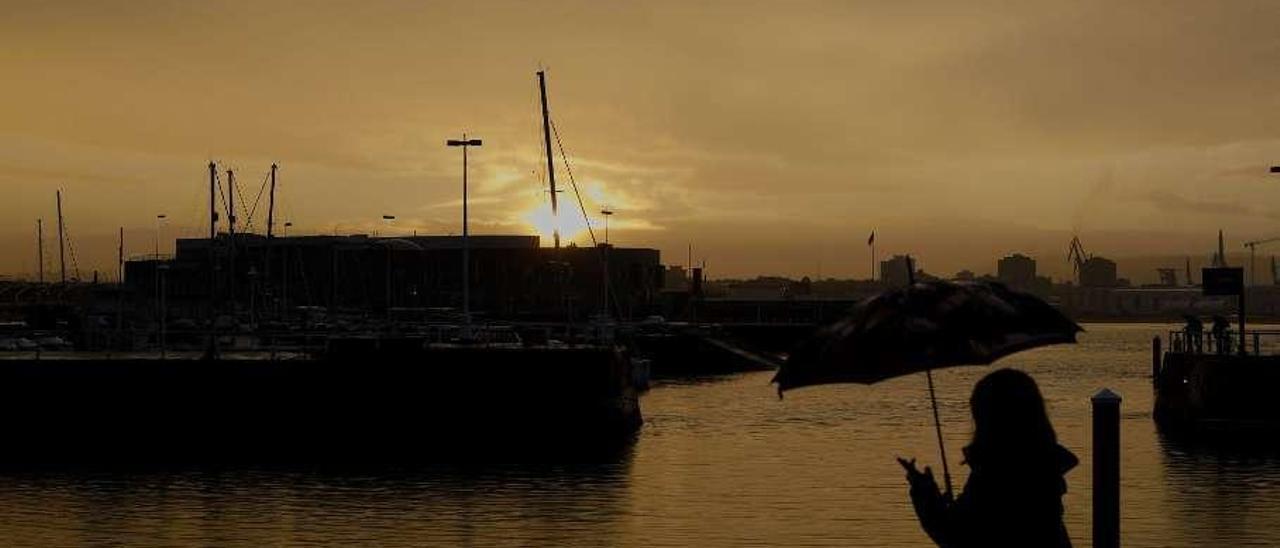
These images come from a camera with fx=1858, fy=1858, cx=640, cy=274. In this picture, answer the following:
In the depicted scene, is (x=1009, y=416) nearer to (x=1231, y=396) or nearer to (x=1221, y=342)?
(x=1231, y=396)

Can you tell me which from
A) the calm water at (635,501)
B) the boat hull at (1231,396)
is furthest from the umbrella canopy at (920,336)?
Answer: the boat hull at (1231,396)

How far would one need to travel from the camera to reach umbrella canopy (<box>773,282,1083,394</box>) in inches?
380

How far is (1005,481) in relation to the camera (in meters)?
8.67

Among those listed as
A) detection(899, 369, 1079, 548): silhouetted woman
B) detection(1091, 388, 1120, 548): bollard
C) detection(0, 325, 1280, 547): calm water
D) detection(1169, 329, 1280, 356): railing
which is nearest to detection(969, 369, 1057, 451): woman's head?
detection(899, 369, 1079, 548): silhouetted woman

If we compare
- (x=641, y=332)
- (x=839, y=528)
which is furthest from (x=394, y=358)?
(x=641, y=332)

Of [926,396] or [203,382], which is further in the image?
[926,396]

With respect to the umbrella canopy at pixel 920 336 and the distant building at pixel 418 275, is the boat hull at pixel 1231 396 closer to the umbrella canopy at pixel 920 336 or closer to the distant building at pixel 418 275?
the umbrella canopy at pixel 920 336

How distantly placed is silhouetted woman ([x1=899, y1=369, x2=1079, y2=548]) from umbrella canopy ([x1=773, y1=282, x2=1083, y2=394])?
2.87 feet

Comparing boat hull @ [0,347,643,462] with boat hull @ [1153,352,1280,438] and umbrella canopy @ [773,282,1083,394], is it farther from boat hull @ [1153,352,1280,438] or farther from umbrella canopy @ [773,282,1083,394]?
umbrella canopy @ [773,282,1083,394]

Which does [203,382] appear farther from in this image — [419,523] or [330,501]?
[419,523]

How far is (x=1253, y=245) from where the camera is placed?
12338 cm

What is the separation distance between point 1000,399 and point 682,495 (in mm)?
31150

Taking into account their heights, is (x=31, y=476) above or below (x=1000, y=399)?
below

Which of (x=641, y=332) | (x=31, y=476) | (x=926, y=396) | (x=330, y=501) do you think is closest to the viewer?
(x=330, y=501)
